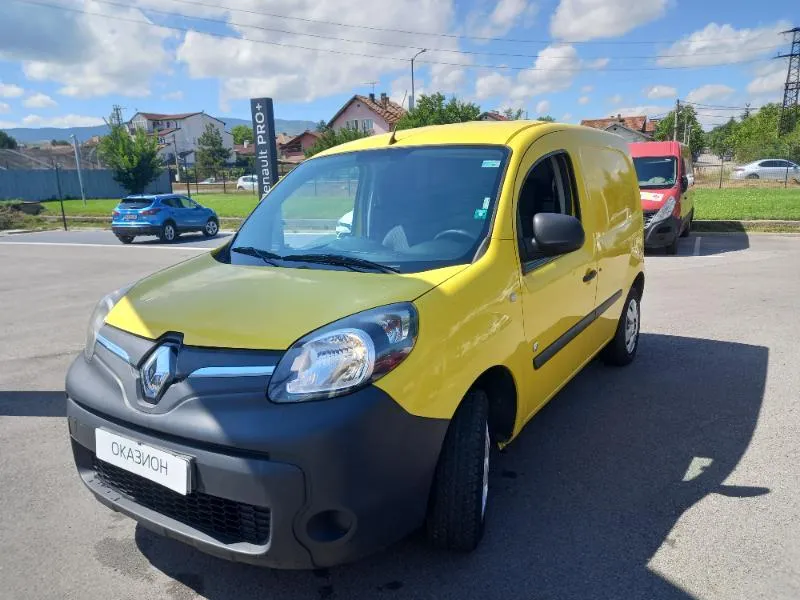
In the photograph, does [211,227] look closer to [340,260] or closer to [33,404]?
[33,404]

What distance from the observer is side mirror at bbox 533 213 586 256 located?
288 cm

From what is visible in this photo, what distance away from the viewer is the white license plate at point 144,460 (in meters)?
2.09

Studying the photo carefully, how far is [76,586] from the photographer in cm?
250

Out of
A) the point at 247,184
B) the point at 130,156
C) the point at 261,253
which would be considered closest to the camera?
the point at 261,253

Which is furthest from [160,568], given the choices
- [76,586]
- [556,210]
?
[556,210]

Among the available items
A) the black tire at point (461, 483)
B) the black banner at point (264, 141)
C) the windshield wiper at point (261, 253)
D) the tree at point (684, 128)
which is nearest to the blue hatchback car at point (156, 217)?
the black banner at point (264, 141)

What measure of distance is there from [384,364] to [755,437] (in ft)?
9.37

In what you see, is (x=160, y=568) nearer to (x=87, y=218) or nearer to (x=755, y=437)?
(x=755, y=437)

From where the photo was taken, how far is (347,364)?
2.10m

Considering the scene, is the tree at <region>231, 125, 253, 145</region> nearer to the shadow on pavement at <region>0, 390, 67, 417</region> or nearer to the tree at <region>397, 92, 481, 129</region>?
the tree at <region>397, 92, 481, 129</region>

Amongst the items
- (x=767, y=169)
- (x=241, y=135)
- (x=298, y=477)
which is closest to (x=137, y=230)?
(x=298, y=477)

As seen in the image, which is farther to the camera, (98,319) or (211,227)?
(211,227)

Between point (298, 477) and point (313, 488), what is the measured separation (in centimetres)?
7

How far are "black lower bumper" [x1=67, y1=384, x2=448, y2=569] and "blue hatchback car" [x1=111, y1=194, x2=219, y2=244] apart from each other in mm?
17241
